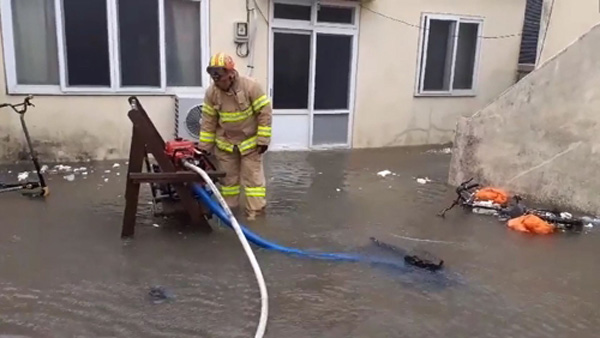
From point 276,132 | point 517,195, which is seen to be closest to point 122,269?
point 517,195

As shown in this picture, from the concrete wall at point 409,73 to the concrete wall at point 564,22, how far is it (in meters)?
2.62

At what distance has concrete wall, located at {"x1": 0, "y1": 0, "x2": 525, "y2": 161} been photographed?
7.68 metres

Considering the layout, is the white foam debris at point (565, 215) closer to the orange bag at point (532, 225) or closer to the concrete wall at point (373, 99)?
the orange bag at point (532, 225)

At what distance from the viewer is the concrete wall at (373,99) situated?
25.2ft

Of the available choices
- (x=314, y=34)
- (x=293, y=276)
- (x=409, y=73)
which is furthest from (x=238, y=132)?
(x=409, y=73)

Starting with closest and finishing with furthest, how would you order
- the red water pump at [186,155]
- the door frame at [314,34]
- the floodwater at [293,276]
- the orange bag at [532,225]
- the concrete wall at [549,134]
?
the floodwater at [293,276] → the red water pump at [186,155] → the orange bag at [532,225] → the concrete wall at [549,134] → the door frame at [314,34]

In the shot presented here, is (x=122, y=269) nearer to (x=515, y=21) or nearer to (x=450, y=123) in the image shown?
(x=450, y=123)

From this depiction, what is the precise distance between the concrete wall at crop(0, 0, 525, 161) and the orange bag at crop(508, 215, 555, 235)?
4870 mm

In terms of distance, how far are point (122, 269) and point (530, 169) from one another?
4753 millimetres

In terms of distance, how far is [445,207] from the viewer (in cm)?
609

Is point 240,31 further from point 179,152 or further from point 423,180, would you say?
point 179,152

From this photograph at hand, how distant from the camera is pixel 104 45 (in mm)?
7719

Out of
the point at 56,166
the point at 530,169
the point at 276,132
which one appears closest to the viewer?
the point at 530,169

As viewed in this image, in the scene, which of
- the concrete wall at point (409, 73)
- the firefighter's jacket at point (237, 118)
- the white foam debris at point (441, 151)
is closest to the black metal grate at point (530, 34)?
the concrete wall at point (409, 73)
